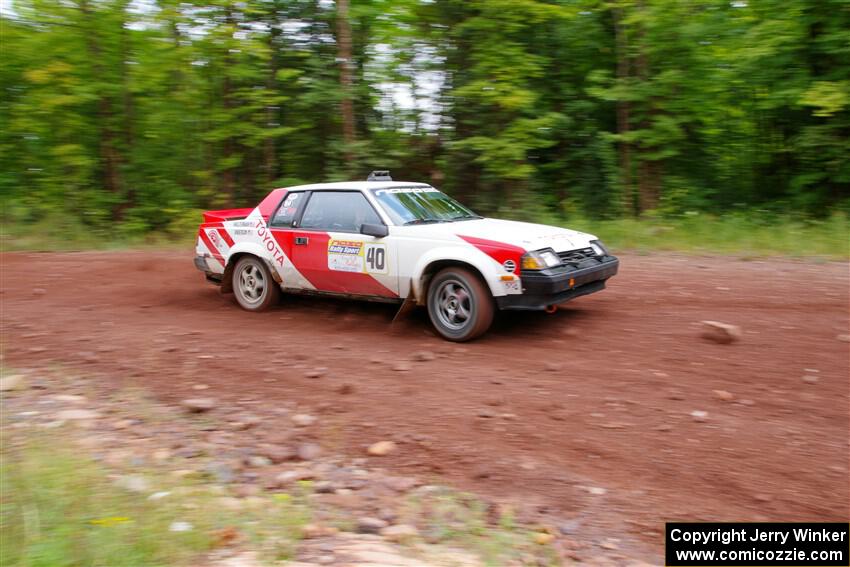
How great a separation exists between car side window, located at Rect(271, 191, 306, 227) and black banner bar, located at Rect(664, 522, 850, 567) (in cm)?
556

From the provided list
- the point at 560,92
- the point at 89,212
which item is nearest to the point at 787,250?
the point at 560,92

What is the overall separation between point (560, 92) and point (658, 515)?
43.3ft

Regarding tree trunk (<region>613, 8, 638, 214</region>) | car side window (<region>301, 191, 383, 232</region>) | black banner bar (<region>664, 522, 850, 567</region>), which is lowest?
black banner bar (<region>664, 522, 850, 567</region>)

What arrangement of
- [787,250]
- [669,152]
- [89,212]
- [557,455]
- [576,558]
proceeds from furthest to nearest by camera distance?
[89,212] < [669,152] < [787,250] < [557,455] < [576,558]

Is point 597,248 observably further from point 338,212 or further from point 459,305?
point 338,212

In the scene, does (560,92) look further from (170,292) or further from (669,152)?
(170,292)

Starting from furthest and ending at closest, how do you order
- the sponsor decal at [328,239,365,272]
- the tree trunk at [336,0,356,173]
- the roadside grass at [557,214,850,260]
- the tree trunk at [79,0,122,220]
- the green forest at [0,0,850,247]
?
the tree trunk at [79,0,122,220], the tree trunk at [336,0,356,173], the green forest at [0,0,850,247], the roadside grass at [557,214,850,260], the sponsor decal at [328,239,365,272]

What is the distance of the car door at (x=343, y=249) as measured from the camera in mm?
7277

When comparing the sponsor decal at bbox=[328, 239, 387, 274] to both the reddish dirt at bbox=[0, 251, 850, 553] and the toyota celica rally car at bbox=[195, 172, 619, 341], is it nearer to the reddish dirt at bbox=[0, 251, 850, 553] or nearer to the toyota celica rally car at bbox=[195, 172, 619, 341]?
the toyota celica rally car at bbox=[195, 172, 619, 341]

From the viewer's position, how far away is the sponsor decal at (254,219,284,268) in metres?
8.08

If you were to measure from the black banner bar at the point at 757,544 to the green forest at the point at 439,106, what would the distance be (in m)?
11.2

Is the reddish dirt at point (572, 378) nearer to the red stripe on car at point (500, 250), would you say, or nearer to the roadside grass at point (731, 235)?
the red stripe on car at point (500, 250)

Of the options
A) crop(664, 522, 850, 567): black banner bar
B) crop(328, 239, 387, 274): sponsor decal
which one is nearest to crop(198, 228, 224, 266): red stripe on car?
crop(328, 239, 387, 274): sponsor decal

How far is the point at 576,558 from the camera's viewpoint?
11.4ft
